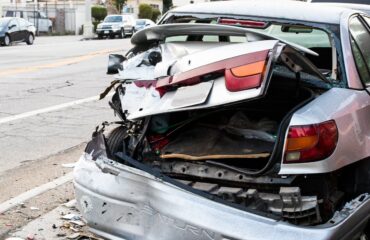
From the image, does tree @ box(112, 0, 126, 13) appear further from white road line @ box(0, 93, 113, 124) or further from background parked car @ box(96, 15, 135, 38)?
white road line @ box(0, 93, 113, 124)

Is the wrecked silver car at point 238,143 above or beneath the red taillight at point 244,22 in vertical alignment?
beneath

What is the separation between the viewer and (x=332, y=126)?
10.3 feet

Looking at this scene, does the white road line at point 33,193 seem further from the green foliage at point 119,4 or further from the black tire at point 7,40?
the green foliage at point 119,4

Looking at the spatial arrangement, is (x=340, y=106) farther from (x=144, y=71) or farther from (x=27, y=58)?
(x=27, y=58)

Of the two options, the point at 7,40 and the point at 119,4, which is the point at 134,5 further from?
the point at 7,40

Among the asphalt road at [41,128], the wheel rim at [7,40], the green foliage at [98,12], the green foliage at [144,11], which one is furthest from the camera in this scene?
the green foliage at [144,11]

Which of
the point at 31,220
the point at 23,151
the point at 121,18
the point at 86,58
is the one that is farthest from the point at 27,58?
the point at 121,18

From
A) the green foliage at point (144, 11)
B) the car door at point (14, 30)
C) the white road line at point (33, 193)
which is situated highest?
the white road line at point (33, 193)

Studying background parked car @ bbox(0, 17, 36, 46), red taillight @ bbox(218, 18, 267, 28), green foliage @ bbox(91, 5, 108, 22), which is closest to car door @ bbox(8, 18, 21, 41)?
background parked car @ bbox(0, 17, 36, 46)

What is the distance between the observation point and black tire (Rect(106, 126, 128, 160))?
147 inches

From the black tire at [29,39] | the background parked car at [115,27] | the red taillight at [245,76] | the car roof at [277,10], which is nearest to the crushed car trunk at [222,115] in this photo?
the red taillight at [245,76]

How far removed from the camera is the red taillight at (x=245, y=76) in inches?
118

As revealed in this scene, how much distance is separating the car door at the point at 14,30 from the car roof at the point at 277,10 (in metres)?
28.2

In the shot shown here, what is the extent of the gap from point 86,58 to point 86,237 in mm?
16099
